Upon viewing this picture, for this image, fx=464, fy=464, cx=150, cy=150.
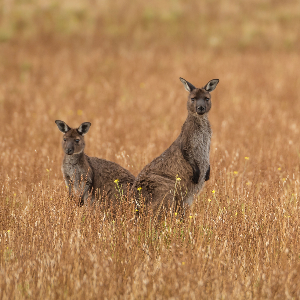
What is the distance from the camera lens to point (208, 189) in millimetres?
6203

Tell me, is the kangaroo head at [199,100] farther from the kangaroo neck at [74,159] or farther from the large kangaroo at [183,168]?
the kangaroo neck at [74,159]

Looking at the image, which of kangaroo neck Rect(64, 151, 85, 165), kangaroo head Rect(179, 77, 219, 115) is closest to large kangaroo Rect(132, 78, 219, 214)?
kangaroo head Rect(179, 77, 219, 115)

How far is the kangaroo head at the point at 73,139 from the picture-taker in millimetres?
6172

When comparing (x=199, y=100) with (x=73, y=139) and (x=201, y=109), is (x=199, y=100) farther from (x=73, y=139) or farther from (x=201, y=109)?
(x=73, y=139)

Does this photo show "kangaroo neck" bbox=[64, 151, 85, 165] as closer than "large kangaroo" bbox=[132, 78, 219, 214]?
No

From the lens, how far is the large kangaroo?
5.40 m

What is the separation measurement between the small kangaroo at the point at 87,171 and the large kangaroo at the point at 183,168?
53 cm

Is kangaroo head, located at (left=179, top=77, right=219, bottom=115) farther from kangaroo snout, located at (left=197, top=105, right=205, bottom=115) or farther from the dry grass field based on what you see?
the dry grass field

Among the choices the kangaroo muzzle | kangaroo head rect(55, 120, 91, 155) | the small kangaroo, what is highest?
the kangaroo muzzle

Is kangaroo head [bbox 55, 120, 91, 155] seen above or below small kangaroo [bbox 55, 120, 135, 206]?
above

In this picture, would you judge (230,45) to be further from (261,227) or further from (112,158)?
(261,227)

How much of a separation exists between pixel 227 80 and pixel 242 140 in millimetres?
6080

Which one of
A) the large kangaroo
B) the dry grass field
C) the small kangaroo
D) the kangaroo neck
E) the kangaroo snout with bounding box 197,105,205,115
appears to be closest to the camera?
the dry grass field

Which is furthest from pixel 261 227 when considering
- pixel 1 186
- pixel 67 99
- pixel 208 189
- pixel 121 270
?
pixel 67 99
